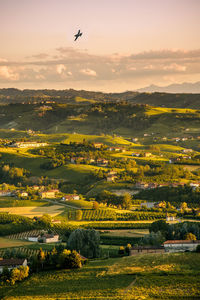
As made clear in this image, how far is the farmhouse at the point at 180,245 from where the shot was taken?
70.1m

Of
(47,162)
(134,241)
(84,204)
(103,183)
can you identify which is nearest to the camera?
(134,241)

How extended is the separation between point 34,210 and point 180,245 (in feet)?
159

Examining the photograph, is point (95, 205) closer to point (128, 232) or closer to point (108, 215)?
point (108, 215)

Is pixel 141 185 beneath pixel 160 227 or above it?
beneath

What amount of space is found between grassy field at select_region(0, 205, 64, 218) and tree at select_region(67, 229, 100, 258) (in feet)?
111

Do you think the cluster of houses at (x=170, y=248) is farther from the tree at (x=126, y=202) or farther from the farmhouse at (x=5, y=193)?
the farmhouse at (x=5, y=193)

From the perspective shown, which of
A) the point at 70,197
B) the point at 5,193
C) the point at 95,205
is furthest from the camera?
the point at 5,193

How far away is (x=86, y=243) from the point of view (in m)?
72.9

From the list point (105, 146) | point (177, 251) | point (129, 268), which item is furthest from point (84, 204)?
point (105, 146)

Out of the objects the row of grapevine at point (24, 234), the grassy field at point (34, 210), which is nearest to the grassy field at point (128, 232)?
the row of grapevine at point (24, 234)

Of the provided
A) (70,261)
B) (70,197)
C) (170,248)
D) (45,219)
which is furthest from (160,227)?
(70,197)

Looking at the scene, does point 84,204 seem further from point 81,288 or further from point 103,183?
point 81,288

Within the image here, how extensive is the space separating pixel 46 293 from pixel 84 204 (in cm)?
6669

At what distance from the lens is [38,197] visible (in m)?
130
